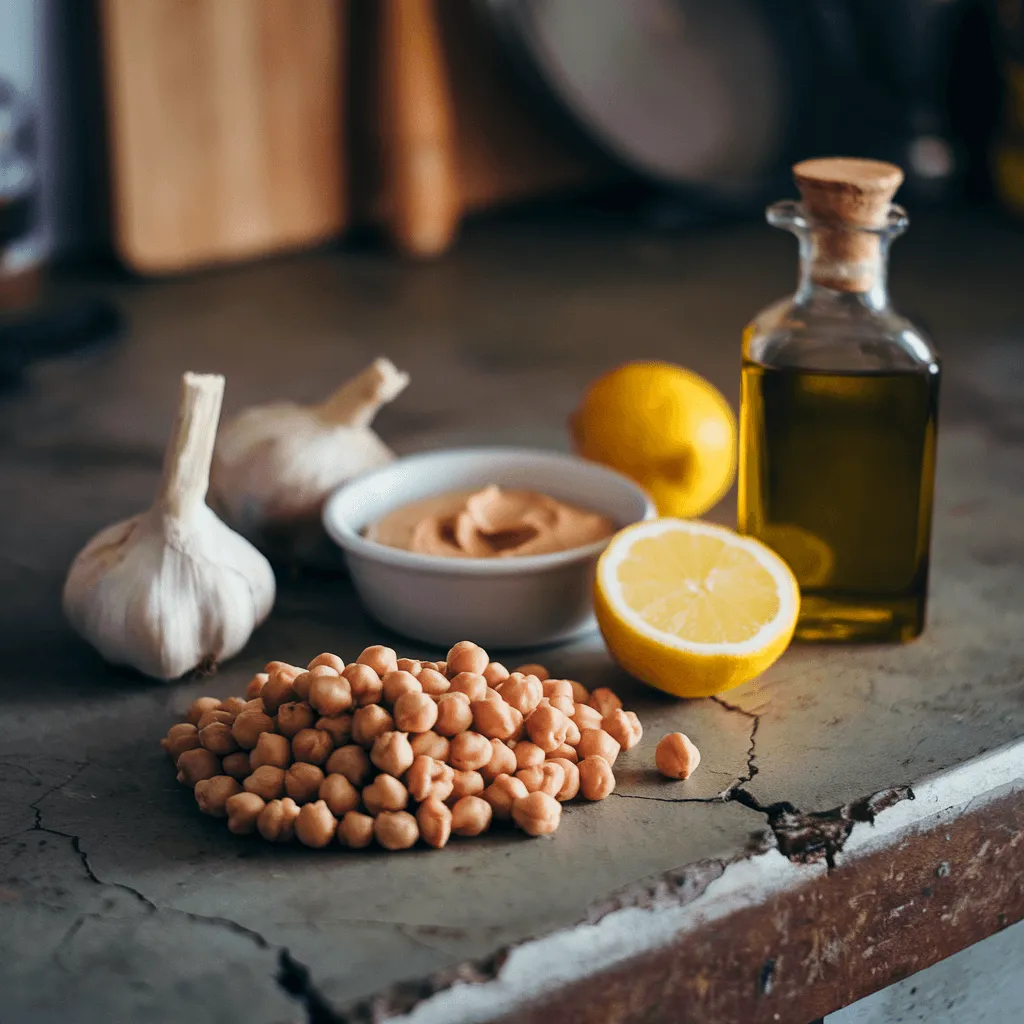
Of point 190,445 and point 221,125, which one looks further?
point 221,125

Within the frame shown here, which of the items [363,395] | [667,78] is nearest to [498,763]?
[363,395]

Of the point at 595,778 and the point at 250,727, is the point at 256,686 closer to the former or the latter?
the point at 250,727

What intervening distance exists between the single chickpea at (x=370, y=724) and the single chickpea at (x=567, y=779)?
0.28ft

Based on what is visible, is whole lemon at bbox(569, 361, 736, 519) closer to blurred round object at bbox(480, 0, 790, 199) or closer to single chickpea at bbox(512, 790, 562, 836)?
single chickpea at bbox(512, 790, 562, 836)

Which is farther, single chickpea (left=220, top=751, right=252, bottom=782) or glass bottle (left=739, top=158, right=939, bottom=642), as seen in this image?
glass bottle (left=739, top=158, right=939, bottom=642)

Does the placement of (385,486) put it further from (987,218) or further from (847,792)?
(987,218)

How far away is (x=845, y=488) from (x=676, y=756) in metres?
0.22

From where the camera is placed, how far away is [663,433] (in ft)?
3.36

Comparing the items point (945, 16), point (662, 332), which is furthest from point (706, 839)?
point (945, 16)

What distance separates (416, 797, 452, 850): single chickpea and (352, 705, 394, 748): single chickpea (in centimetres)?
4

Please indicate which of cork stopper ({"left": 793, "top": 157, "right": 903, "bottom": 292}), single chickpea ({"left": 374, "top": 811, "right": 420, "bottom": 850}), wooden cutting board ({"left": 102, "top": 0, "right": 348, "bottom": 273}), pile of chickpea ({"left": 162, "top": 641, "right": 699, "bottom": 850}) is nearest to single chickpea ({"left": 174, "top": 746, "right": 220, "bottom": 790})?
pile of chickpea ({"left": 162, "top": 641, "right": 699, "bottom": 850})

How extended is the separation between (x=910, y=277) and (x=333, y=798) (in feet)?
4.34

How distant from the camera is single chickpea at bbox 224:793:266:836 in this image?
703mm

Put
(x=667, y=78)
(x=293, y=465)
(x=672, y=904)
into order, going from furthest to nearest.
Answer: (x=667, y=78) → (x=293, y=465) → (x=672, y=904)
